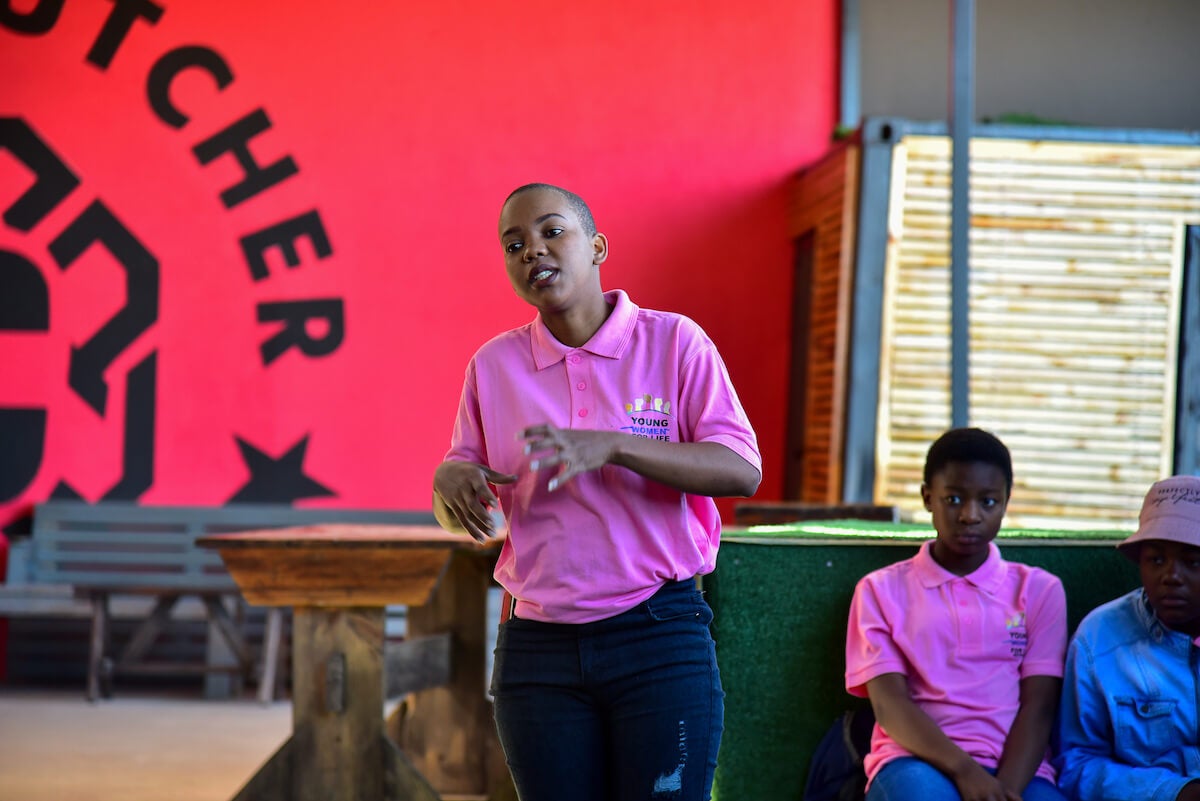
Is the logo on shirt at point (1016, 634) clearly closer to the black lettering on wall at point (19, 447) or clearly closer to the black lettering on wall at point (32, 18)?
the black lettering on wall at point (19, 447)

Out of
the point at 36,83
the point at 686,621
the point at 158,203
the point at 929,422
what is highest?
the point at 36,83

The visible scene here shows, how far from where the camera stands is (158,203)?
6.81 meters

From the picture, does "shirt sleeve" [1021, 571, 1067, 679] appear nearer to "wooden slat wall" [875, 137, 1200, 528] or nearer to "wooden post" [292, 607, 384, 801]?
"wooden post" [292, 607, 384, 801]

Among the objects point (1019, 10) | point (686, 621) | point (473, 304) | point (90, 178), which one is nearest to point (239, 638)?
point (473, 304)

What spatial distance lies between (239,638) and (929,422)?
3.44 m

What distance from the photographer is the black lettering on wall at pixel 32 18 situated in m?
6.82

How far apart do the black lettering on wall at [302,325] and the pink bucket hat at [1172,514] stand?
485cm

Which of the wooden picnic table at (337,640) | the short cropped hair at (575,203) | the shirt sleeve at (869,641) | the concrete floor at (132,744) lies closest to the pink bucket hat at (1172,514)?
the shirt sleeve at (869,641)

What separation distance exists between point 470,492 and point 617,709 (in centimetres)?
34

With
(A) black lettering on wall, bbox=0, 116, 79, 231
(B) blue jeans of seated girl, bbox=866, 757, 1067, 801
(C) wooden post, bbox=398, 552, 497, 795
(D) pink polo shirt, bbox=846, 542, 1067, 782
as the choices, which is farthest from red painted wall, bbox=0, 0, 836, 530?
(B) blue jeans of seated girl, bbox=866, 757, 1067, 801

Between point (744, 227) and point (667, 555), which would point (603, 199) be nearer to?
point (744, 227)

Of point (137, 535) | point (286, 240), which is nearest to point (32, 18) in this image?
point (286, 240)

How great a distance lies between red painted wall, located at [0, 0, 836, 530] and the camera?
266 inches

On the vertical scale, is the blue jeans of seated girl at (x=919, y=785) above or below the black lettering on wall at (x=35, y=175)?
below
